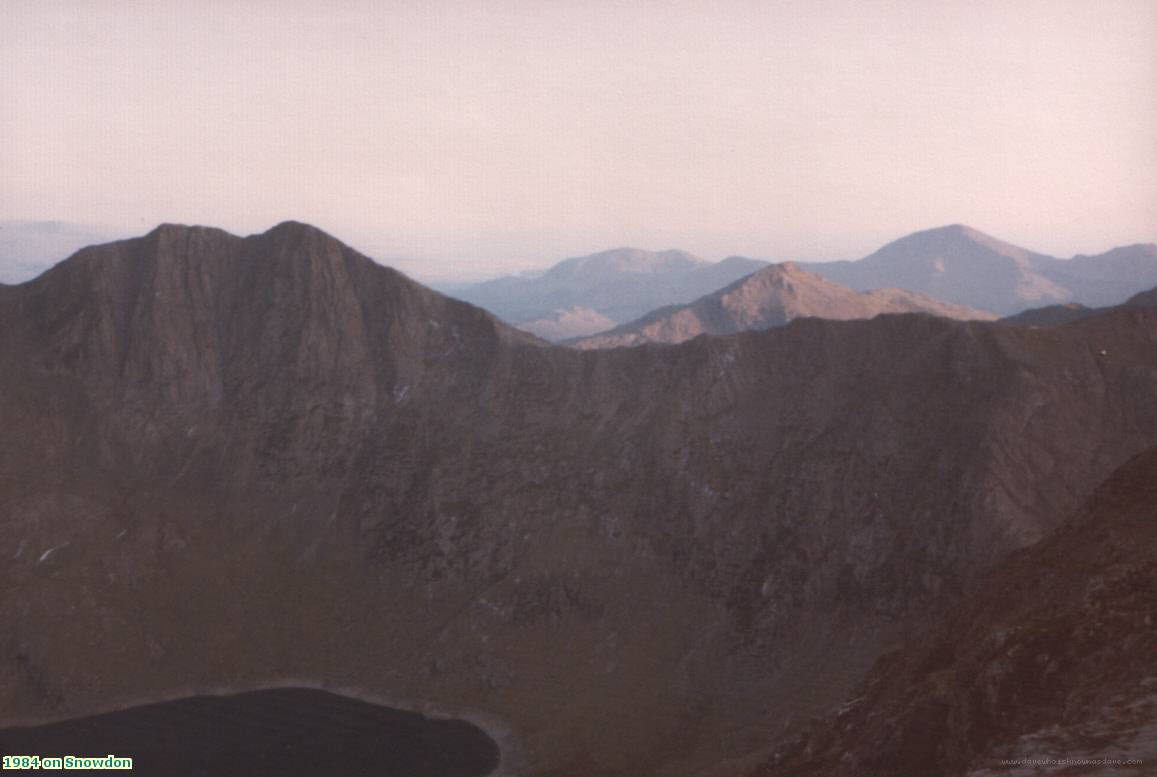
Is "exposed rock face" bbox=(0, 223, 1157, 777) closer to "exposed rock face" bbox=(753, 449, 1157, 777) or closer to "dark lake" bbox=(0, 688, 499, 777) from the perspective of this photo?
"dark lake" bbox=(0, 688, 499, 777)

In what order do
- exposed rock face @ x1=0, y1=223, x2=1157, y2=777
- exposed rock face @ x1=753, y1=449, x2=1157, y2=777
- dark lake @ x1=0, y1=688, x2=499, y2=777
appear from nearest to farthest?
exposed rock face @ x1=753, y1=449, x2=1157, y2=777 < dark lake @ x1=0, y1=688, x2=499, y2=777 < exposed rock face @ x1=0, y1=223, x2=1157, y2=777

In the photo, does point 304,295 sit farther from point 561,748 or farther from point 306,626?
point 561,748

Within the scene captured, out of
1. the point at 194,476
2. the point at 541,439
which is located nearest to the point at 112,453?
the point at 194,476

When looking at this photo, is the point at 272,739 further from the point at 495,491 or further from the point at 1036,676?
the point at 1036,676

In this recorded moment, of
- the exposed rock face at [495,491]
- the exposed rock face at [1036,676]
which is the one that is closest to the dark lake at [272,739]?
the exposed rock face at [495,491]

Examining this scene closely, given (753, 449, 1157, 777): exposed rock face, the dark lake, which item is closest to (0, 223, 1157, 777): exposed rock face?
the dark lake

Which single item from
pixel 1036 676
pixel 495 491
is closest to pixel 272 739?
pixel 495 491

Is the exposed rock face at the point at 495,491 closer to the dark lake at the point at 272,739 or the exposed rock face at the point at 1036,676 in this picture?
the dark lake at the point at 272,739
